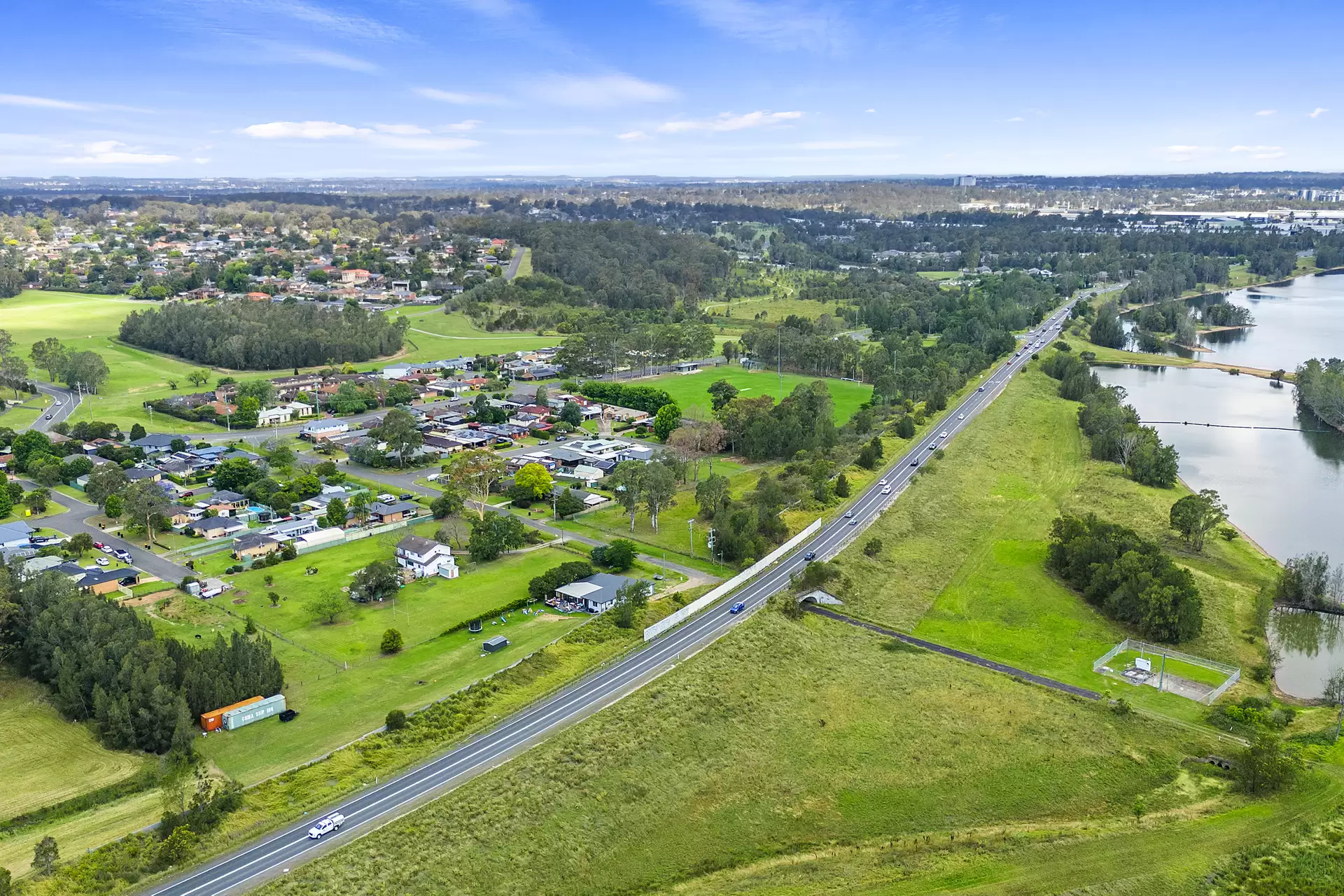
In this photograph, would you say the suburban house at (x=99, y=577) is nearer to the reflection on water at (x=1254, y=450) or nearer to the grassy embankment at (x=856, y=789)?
the grassy embankment at (x=856, y=789)

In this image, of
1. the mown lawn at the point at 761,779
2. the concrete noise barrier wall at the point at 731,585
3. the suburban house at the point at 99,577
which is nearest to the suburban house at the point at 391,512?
the suburban house at the point at 99,577

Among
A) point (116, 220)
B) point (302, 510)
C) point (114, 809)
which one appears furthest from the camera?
point (116, 220)

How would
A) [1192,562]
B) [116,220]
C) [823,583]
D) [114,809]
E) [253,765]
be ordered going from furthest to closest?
[116,220], [1192,562], [823,583], [253,765], [114,809]

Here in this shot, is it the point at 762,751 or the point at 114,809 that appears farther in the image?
the point at 762,751

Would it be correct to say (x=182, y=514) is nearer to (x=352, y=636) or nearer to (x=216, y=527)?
(x=216, y=527)

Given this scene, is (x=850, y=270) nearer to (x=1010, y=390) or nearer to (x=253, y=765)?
(x=1010, y=390)

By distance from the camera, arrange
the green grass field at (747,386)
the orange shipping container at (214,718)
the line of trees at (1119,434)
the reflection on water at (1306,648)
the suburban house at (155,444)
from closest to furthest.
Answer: the orange shipping container at (214,718) < the reflection on water at (1306,648) < the line of trees at (1119,434) < the suburban house at (155,444) < the green grass field at (747,386)

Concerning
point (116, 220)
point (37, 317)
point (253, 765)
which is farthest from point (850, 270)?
point (116, 220)

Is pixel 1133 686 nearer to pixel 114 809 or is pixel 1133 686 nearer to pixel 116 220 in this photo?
pixel 114 809
